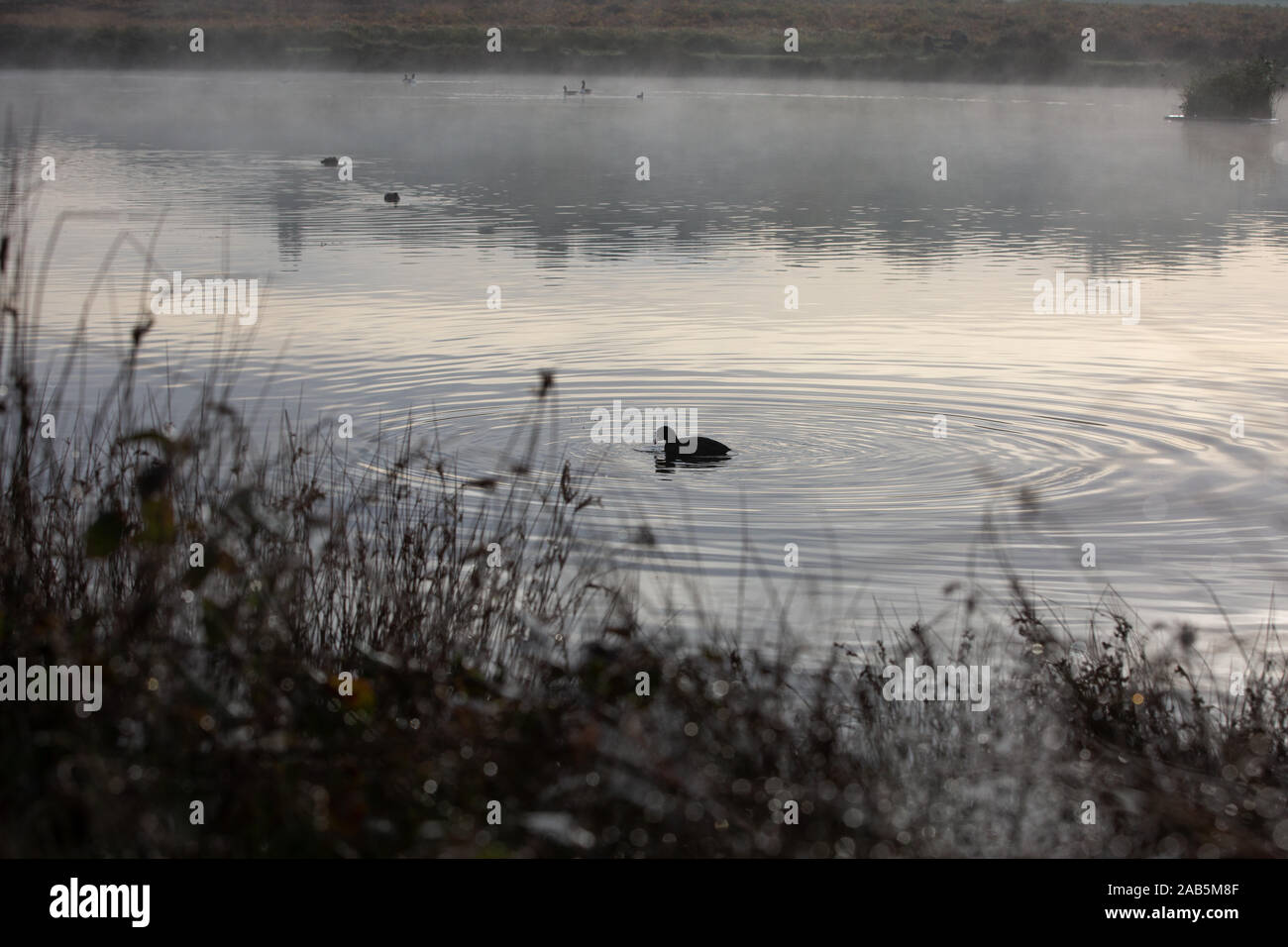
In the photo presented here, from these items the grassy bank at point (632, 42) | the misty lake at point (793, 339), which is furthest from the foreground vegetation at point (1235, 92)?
the grassy bank at point (632, 42)

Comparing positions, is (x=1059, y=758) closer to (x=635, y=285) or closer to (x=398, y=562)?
(x=398, y=562)

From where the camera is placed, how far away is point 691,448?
10.0m

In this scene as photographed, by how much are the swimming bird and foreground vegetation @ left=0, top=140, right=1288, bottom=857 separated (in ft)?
12.4

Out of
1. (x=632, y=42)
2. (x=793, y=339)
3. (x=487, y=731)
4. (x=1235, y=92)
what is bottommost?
(x=487, y=731)

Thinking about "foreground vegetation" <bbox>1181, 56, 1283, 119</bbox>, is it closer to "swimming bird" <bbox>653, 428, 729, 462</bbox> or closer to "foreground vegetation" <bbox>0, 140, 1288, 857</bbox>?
"swimming bird" <bbox>653, 428, 729, 462</bbox>

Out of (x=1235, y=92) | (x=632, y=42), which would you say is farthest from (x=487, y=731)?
(x=632, y=42)

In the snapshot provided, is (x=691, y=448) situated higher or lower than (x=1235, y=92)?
lower

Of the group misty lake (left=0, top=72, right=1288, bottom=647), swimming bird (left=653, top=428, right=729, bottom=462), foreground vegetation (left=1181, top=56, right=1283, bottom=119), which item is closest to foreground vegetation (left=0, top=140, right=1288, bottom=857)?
misty lake (left=0, top=72, right=1288, bottom=647)

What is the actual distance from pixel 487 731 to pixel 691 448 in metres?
6.44

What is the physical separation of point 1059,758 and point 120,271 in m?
14.9

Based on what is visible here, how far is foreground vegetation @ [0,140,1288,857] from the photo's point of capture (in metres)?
3.54

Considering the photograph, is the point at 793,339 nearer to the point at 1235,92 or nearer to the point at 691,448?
the point at 691,448

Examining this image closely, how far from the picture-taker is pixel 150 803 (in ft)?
11.6

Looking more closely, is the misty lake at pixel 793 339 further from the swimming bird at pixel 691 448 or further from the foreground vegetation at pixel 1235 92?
the foreground vegetation at pixel 1235 92
